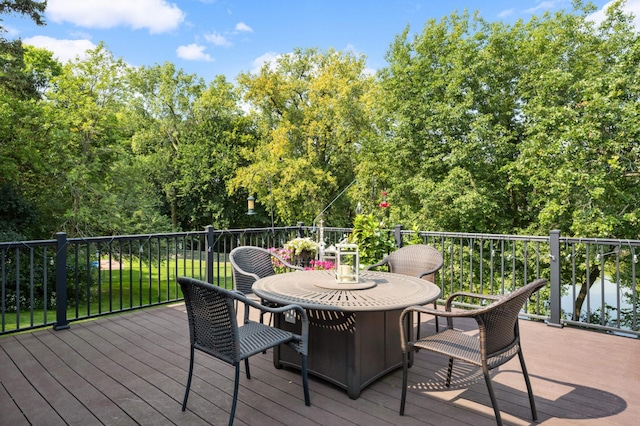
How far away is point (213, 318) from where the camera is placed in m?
2.09

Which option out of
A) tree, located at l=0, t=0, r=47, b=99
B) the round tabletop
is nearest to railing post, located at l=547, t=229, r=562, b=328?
the round tabletop

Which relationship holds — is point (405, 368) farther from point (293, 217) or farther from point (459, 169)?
point (293, 217)

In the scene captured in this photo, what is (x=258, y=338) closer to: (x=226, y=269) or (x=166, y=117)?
(x=226, y=269)

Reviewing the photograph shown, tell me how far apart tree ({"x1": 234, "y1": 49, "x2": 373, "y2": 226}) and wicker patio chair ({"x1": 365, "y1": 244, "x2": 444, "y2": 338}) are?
12.3 meters

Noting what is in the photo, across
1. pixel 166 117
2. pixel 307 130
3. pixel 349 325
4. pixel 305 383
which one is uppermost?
pixel 166 117

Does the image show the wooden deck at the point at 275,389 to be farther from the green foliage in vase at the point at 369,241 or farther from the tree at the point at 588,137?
the tree at the point at 588,137

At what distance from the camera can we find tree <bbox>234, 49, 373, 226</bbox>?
55.1 feet

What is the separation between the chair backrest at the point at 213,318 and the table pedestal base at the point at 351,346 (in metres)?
0.62

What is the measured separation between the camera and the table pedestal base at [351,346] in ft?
7.72

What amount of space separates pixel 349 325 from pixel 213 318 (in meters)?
0.78

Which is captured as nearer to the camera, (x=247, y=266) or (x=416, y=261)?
(x=247, y=266)

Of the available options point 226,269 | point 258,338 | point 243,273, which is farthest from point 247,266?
point 226,269

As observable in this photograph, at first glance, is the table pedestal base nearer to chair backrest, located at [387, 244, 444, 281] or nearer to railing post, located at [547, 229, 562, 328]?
chair backrest, located at [387, 244, 444, 281]

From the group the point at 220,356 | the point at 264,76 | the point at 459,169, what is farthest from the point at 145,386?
the point at 264,76
